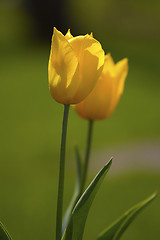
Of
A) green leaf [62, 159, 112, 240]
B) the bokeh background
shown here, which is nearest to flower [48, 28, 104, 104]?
green leaf [62, 159, 112, 240]

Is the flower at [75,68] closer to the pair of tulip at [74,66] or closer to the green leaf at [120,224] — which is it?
the pair of tulip at [74,66]

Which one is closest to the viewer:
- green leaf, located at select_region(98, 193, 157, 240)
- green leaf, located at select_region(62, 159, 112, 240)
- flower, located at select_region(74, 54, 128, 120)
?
green leaf, located at select_region(62, 159, 112, 240)

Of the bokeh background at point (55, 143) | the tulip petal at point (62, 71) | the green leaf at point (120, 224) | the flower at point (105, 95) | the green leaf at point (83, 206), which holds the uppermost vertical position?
the tulip petal at point (62, 71)

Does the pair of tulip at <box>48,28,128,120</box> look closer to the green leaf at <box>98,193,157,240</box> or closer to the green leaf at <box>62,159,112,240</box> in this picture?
the green leaf at <box>62,159,112,240</box>

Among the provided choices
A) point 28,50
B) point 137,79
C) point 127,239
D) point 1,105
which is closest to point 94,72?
point 127,239

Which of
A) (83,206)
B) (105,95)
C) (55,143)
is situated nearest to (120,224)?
(83,206)

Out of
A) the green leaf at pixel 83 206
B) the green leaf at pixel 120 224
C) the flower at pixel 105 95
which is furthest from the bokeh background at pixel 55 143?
the green leaf at pixel 83 206

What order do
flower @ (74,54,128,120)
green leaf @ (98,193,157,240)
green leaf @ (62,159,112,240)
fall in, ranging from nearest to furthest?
green leaf @ (62,159,112,240) < green leaf @ (98,193,157,240) < flower @ (74,54,128,120)
